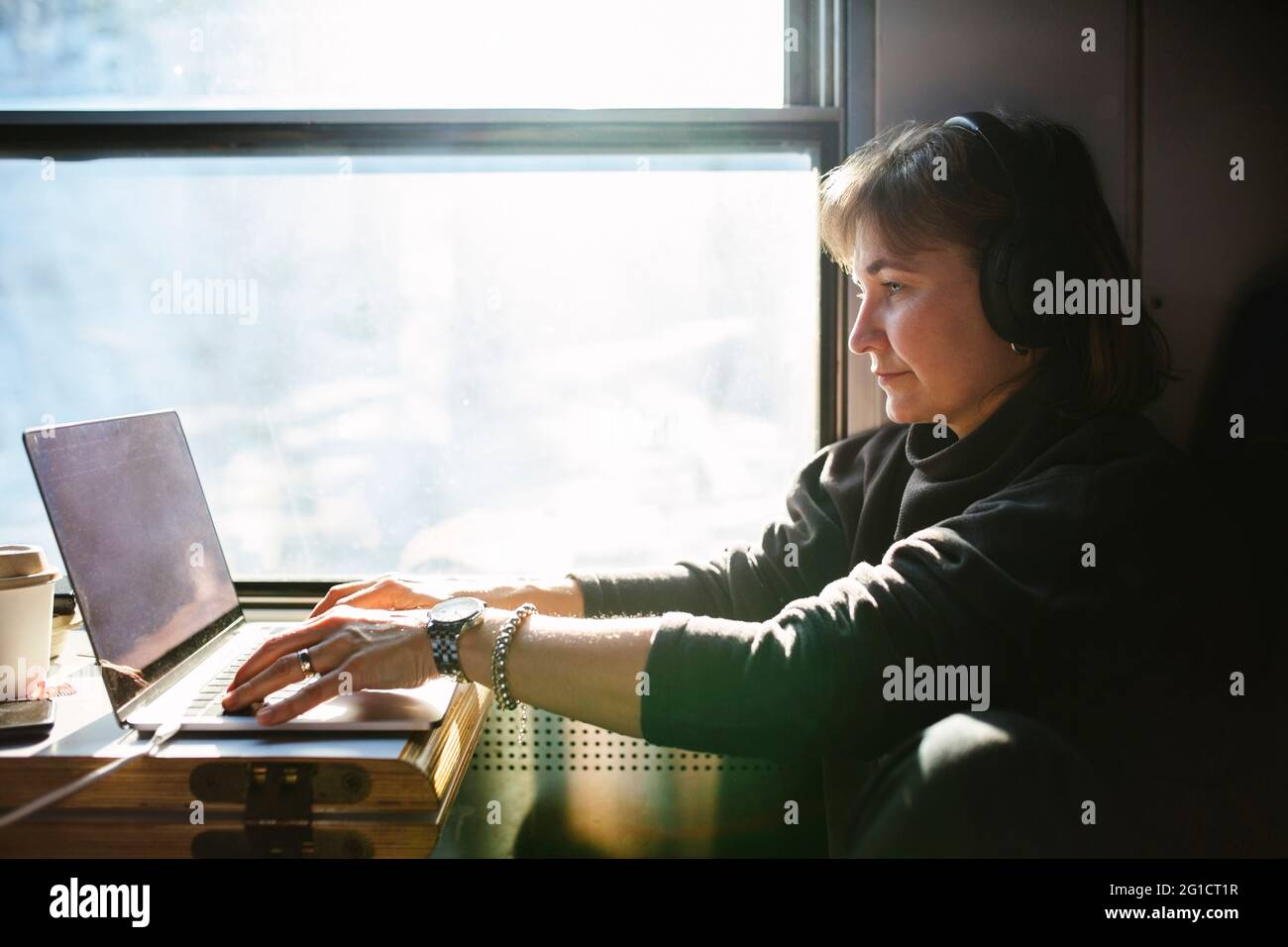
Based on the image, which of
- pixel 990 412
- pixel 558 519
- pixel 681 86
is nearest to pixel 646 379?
pixel 558 519

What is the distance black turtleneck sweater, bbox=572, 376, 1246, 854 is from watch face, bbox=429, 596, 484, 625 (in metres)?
0.21

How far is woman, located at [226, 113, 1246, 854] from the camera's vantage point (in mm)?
822

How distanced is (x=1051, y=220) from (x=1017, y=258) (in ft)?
0.25

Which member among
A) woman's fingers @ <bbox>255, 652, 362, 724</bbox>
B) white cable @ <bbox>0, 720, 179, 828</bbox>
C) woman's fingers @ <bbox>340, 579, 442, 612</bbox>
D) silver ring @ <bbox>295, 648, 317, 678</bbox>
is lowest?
white cable @ <bbox>0, 720, 179, 828</bbox>

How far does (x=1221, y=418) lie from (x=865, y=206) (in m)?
0.63

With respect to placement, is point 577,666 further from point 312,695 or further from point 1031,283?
point 1031,283

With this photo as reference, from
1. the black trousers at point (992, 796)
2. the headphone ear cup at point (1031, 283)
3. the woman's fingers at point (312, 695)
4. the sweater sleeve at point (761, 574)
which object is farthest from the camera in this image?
the sweater sleeve at point (761, 574)

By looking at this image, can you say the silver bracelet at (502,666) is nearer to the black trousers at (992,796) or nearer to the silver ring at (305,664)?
the silver ring at (305,664)

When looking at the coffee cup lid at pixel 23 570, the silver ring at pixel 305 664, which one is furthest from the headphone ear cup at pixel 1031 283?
the coffee cup lid at pixel 23 570

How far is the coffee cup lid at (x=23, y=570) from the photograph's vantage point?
1.04m

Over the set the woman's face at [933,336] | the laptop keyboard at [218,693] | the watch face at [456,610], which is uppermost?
the woman's face at [933,336]

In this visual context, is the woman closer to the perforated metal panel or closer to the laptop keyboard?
the laptop keyboard

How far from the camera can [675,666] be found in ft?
2.90

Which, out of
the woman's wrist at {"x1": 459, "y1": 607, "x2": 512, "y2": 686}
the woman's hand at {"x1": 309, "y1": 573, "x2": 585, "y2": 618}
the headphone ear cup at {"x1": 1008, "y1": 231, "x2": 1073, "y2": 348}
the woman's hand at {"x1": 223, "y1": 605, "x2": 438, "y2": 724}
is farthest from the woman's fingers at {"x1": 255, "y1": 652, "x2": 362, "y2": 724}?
the headphone ear cup at {"x1": 1008, "y1": 231, "x2": 1073, "y2": 348}
